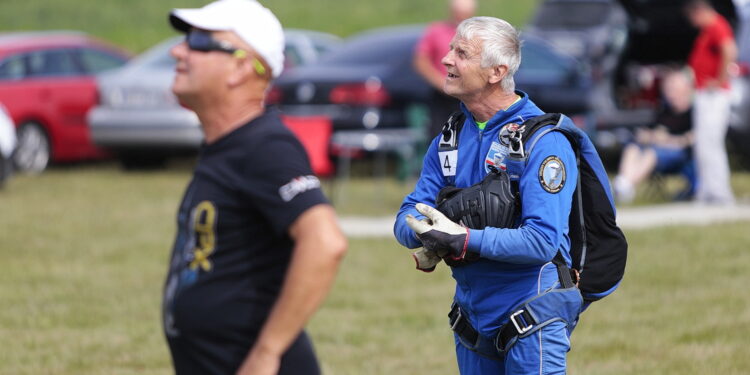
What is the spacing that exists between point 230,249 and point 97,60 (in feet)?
45.8

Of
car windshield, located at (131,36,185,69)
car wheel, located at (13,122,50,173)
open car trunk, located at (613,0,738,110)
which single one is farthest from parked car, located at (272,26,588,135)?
car wheel, located at (13,122,50,173)

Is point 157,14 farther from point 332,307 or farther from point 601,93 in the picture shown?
point 332,307

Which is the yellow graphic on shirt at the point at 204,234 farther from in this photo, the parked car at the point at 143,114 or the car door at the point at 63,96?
the car door at the point at 63,96

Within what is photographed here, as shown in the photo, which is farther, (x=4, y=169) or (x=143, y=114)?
(x=143, y=114)

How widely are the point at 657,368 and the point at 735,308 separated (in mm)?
1424

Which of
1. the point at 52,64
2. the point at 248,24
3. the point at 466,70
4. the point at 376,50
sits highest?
the point at 248,24

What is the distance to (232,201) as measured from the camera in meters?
2.94

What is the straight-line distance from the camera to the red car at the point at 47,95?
15000 millimetres

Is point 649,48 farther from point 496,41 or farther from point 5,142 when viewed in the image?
point 496,41

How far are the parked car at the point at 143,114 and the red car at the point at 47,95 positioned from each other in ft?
1.26

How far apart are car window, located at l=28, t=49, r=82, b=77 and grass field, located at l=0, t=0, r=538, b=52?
21.0 metres

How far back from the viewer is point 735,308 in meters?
7.57

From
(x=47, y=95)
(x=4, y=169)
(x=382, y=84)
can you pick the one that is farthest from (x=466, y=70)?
(x=47, y=95)

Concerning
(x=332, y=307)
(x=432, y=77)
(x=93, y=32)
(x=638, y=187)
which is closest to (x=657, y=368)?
(x=332, y=307)
